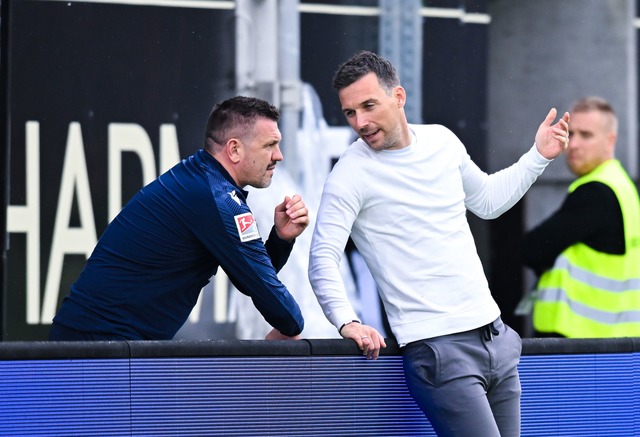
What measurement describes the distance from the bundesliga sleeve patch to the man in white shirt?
0.17 metres

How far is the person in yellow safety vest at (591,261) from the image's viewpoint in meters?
5.57

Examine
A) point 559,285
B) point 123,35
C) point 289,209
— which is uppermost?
point 123,35

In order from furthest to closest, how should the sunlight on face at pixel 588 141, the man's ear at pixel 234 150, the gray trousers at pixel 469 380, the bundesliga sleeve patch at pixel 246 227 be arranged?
the sunlight on face at pixel 588 141 < the man's ear at pixel 234 150 < the bundesliga sleeve patch at pixel 246 227 < the gray trousers at pixel 469 380

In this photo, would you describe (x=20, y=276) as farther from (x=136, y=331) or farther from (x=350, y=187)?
(x=350, y=187)

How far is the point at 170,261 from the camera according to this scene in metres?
3.19

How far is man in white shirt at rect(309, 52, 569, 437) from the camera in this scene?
306 cm

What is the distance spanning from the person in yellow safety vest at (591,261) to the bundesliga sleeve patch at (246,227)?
2.79m

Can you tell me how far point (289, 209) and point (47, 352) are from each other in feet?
2.57

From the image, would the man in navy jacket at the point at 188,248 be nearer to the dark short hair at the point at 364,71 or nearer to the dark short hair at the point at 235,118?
the dark short hair at the point at 235,118

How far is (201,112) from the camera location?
5340 mm

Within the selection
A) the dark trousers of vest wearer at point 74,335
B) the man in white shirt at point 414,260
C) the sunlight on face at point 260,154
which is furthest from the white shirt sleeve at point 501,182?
the dark trousers of vest wearer at point 74,335

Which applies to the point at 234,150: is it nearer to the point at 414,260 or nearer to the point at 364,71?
the point at 364,71

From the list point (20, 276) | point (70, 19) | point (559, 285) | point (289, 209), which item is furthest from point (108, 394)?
point (559, 285)

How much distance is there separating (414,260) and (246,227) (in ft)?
1.50
